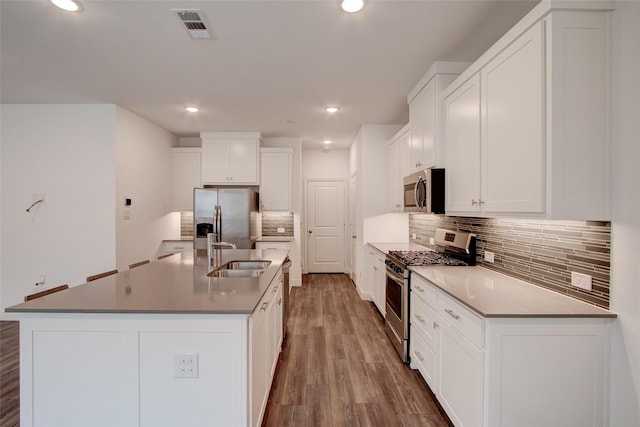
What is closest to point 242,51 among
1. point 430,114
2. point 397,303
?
point 430,114

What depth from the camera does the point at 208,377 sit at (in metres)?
1.48

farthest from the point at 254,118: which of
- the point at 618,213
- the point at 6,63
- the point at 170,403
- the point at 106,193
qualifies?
the point at 618,213

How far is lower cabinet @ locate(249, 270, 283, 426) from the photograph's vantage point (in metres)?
1.59

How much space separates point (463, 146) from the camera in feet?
7.22

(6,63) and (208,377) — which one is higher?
(6,63)

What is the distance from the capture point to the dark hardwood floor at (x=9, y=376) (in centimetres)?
201

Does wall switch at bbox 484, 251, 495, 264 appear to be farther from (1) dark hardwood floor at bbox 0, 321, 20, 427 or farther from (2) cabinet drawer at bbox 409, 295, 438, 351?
(1) dark hardwood floor at bbox 0, 321, 20, 427

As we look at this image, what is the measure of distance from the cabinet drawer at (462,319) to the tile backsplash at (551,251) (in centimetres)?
61

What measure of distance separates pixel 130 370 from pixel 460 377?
176 cm

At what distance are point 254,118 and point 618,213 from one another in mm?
3911

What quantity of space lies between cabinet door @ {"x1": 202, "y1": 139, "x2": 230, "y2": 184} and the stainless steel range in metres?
3.14

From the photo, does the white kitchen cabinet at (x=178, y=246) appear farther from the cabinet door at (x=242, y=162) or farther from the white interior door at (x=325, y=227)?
the white interior door at (x=325, y=227)

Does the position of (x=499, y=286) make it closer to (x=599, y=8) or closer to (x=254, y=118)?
(x=599, y=8)

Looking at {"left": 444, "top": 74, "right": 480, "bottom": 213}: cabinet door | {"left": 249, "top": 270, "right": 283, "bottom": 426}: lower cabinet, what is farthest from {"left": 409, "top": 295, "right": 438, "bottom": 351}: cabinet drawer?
{"left": 249, "top": 270, "right": 283, "bottom": 426}: lower cabinet
